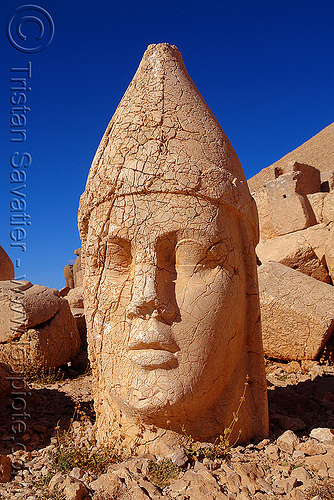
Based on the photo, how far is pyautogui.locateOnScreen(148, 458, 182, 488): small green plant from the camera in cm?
236

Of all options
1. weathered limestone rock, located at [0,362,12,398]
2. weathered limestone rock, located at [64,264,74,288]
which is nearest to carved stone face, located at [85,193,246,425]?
weathered limestone rock, located at [0,362,12,398]

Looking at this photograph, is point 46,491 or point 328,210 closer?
point 46,491

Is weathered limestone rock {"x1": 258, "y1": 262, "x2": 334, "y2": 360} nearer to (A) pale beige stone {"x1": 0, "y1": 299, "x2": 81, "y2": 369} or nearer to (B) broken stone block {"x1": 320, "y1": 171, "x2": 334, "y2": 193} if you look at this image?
(A) pale beige stone {"x1": 0, "y1": 299, "x2": 81, "y2": 369}

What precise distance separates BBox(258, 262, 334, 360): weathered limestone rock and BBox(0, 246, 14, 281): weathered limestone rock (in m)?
7.07

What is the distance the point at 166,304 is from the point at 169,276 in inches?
8.6

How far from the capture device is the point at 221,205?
2.95 meters

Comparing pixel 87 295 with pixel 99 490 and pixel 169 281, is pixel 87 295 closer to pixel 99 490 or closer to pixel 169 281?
pixel 169 281

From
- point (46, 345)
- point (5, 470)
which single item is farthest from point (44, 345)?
point (5, 470)

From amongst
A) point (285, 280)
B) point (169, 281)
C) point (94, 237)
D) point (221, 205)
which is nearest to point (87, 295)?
point (94, 237)

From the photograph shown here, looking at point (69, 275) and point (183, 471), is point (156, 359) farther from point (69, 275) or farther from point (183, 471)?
point (69, 275)

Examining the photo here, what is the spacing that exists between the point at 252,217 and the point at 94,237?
4.14 feet

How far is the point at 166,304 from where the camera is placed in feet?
8.87

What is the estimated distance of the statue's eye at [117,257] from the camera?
292 centimetres

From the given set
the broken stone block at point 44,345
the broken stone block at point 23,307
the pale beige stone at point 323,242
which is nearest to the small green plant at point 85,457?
the broken stone block at point 44,345
